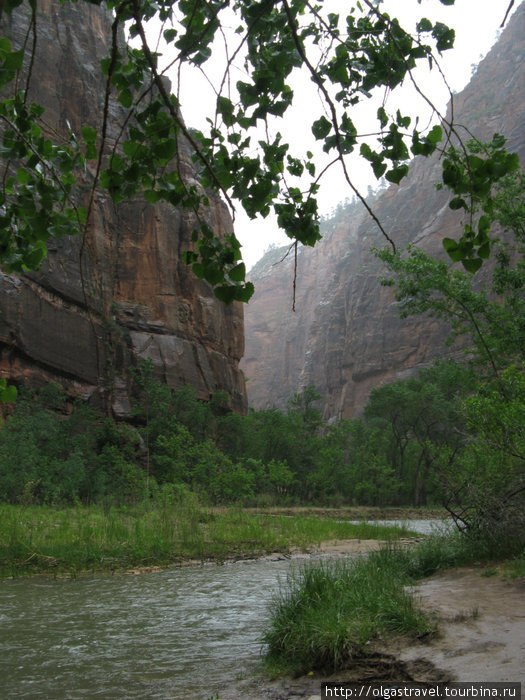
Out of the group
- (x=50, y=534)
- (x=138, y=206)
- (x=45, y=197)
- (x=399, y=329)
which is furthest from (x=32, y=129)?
(x=399, y=329)

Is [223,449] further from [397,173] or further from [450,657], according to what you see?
[397,173]

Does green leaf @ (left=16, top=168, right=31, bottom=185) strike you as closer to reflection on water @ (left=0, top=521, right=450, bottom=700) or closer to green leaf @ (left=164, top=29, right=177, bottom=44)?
green leaf @ (left=164, top=29, right=177, bottom=44)

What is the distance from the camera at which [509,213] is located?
40.4 ft

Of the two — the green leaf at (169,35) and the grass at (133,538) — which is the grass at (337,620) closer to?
the green leaf at (169,35)

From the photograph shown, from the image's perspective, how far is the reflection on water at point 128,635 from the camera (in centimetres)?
432

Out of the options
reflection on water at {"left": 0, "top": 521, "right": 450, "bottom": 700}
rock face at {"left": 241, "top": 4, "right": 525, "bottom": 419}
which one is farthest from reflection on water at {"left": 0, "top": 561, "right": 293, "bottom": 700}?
rock face at {"left": 241, "top": 4, "right": 525, "bottom": 419}

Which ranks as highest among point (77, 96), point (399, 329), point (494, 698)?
point (77, 96)

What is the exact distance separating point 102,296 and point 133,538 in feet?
102

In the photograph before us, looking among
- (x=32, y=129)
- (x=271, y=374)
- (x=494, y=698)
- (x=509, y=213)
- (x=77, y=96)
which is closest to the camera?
(x=32, y=129)

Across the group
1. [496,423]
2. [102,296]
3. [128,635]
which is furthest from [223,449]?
[128,635]

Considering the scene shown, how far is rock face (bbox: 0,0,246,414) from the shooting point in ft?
109

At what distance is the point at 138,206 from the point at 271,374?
78.4m

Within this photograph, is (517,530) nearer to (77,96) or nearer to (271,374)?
(77,96)

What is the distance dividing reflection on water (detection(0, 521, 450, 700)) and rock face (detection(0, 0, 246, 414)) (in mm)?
25453
